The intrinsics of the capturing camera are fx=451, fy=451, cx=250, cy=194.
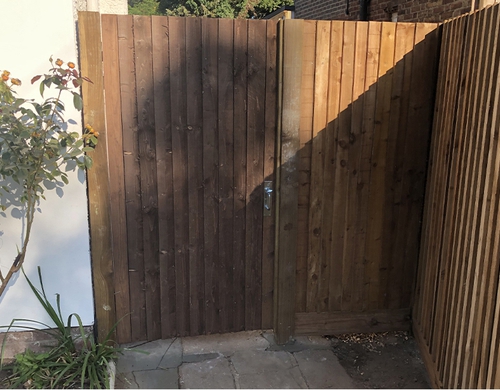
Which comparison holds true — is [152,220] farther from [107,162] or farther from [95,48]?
[95,48]

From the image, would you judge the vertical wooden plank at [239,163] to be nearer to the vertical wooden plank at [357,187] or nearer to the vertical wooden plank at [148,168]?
the vertical wooden plank at [148,168]

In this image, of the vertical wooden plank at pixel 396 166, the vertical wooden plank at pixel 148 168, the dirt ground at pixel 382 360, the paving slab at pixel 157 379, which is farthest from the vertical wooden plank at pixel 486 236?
the vertical wooden plank at pixel 148 168

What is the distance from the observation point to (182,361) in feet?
10.9

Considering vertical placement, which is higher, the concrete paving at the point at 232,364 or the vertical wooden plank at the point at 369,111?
the vertical wooden plank at the point at 369,111

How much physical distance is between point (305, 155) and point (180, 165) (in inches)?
36.9

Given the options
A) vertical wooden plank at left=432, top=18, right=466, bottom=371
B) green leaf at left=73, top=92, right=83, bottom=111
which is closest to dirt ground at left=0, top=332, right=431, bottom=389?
vertical wooden plank at left=432, top=18, right=466, bottom=371

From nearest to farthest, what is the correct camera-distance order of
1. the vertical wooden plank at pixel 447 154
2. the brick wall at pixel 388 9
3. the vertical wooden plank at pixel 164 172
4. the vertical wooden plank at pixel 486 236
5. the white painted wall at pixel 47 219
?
1. the vertical wooden plank at pixel 486 236
2. the white painted wall at pixel 47 219
3. the vertical wooden plank at pixel 447 154
4. the vertical wooden plank at pixel 164 172
5. the brick wall at pixel 388 9

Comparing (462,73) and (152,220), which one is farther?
(152,220)

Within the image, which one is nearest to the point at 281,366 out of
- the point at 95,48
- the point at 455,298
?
the point at 455,298

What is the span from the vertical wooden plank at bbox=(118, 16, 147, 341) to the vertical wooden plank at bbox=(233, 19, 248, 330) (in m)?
0.71

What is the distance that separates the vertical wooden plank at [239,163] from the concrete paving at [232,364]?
246 millimetres

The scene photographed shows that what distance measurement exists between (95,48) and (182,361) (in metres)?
2.28

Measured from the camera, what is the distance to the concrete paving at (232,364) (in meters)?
3.12

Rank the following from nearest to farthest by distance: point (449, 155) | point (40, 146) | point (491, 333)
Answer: point (491, 333) < point (40, 146) < point (449, 155)
